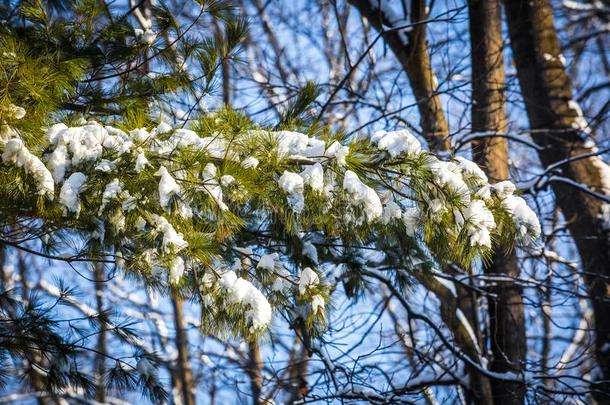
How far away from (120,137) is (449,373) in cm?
350

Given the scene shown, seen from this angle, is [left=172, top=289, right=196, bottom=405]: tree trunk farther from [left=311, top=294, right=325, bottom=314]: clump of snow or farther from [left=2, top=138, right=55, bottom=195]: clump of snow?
[left=2, top=138, right=55, bottom=195]: clump of snow

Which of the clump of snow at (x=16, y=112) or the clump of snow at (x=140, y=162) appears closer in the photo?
the clump of snow at (x=140, y=162)

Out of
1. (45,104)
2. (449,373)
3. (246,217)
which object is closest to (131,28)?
(45,104)

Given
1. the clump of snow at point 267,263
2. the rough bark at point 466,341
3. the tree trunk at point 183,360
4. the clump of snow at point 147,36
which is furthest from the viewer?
the tree trunk at point 183,360

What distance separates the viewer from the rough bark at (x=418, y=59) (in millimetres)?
5988

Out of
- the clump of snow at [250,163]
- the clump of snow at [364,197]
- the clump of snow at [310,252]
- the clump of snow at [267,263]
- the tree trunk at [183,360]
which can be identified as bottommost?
the clump of snow at [267,263]

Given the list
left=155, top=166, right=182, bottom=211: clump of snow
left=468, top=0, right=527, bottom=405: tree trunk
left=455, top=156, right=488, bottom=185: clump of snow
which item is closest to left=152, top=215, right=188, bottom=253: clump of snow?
left=155, top=166, right=182, bottom=211: clump of snow

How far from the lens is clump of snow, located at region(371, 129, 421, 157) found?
2.90 m

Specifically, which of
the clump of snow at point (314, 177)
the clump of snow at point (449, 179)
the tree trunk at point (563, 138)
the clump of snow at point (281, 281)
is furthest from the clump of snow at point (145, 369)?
the tree trunk at point (563, 138)

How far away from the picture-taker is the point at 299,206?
111 inches

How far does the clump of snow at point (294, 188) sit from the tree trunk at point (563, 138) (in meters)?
3.80

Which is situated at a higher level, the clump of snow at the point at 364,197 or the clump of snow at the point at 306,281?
the clump of snow at the point at 364,197

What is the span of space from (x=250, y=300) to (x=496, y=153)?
369 cm

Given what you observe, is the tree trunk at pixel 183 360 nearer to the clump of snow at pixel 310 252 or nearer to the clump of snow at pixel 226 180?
the clump of snow at pixel 310 252
